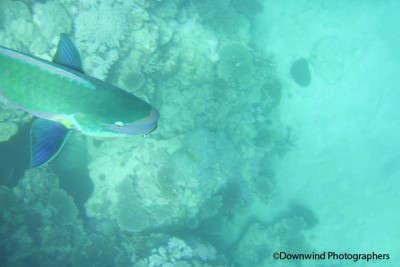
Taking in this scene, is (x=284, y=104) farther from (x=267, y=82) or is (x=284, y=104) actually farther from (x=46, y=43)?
(x=46, y=43)

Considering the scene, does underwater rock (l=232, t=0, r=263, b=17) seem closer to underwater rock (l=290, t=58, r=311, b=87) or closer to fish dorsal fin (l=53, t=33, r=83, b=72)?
underwater rock (l=290, t=58, r=311, b=87)

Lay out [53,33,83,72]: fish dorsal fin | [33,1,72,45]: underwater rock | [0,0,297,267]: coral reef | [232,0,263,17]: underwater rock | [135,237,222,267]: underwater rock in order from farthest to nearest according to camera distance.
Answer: [232,0,263,17]: underwater rock, [135,237,222,267]: underwater rock, [0,0,297,267]: coral reef, [33,1,72,45]: underwater rock, [53,33,83,72]: fish dorsal fin

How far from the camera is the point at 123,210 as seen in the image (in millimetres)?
7242

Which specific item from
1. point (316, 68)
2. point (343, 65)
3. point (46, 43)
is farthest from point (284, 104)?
point (46, 43)

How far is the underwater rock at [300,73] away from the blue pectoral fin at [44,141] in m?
10.9

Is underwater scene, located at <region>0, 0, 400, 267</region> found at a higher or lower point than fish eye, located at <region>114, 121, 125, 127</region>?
higher

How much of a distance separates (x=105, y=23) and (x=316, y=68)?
7.91 metres

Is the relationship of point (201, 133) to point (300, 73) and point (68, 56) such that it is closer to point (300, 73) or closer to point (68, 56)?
point (300, 73)

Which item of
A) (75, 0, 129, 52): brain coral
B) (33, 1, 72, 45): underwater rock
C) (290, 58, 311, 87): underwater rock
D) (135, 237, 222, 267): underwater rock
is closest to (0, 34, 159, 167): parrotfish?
(33, 1, 72, 45): underwater rock

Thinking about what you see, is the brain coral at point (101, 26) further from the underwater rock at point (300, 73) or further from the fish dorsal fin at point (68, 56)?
the underwater rock at point (300, 73)

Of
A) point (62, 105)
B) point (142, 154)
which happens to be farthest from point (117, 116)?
point (142, 154)

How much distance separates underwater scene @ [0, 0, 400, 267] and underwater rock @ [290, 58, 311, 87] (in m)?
0.05

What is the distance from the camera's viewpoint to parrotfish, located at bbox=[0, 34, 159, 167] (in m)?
1.29

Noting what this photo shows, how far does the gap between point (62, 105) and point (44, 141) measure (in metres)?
Answer: 0.16
